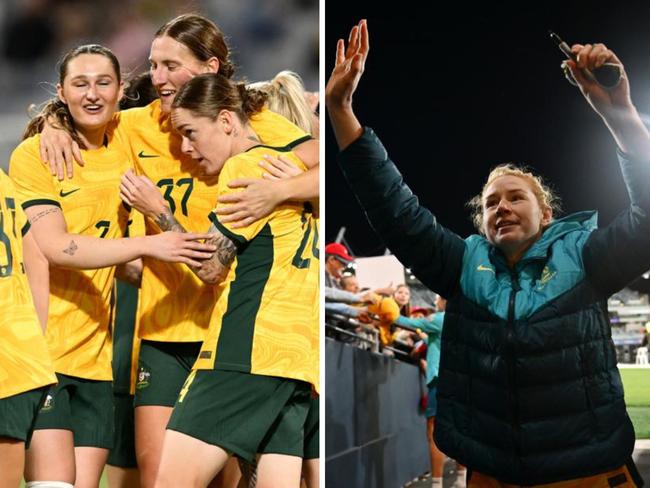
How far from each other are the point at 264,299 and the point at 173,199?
0.50 metres

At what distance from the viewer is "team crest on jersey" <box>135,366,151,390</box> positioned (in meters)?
2.47

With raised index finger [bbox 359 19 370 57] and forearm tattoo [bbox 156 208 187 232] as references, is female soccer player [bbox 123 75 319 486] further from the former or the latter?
raised index finger [bbox 359 19 370 57]

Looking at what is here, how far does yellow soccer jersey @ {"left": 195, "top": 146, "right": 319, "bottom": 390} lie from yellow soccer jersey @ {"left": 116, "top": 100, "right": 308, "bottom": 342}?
22 centimetres

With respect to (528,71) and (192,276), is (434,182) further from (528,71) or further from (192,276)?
(192,276)

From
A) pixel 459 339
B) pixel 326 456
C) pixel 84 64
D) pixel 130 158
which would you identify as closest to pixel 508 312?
pixel 459 339

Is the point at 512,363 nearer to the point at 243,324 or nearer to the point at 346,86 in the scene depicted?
the point at 243,324

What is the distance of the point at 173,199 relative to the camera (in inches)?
99.7

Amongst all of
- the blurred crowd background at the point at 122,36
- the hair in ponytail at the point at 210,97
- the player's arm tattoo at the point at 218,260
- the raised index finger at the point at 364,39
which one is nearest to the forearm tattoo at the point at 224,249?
the player's arm tattoo at the point at 218,260

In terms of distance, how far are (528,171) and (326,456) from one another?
1050 millimetres

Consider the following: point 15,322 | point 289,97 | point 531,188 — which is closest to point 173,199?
point 289,97

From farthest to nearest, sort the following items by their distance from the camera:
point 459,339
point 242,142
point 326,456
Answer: point 326,456, point 459,339, point 242,142

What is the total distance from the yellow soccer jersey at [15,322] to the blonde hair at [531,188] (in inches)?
49.8

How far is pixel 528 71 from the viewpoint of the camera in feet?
8.93

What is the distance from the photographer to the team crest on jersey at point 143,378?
8.09 feet
